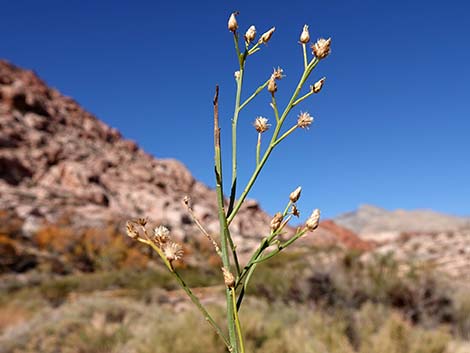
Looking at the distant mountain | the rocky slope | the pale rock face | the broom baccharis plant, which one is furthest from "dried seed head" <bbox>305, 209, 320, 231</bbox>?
the distant mountain

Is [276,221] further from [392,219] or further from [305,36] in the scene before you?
[392,219]

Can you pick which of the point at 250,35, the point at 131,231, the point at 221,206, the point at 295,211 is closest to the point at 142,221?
the point at 131,231

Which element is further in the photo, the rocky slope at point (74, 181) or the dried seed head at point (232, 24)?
the rocky slope at point (74, 181)

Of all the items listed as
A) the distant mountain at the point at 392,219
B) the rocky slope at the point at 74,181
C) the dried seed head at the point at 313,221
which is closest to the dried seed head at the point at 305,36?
the dried seed head at the point at 313,221

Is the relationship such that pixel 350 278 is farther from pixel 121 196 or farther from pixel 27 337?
pixel 121 196

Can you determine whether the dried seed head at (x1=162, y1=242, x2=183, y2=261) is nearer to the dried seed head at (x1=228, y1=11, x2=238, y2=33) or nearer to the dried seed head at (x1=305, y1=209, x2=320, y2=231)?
the dried seed head at (x1=305, y1=209, x2=320, y2=231)

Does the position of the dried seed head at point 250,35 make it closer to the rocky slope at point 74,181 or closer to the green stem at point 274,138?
the green stem at point 274,138

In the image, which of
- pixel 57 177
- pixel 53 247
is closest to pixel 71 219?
pixel 53 247
